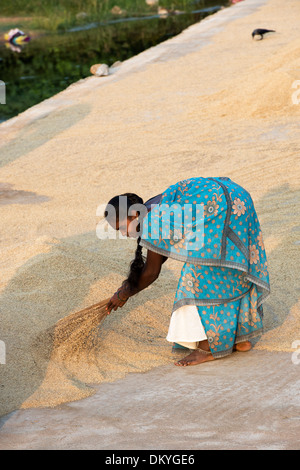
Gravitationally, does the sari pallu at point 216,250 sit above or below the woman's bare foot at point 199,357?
above

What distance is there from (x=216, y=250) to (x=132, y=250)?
1858 millimetres

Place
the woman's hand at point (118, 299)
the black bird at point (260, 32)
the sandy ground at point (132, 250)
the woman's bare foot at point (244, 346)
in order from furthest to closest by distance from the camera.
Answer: the black bird at point (260, 32)
the woman's bare foot at point (244, 346)
the woman's hand at point (118, 299)
the sandy ground at point (132, 250)

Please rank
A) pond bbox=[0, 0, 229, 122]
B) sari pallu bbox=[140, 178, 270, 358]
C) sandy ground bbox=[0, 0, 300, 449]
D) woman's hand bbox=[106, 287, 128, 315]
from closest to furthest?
1. sandy ground bbox=[0, 0, 300, 449]
2. sari pallu bbox=[140, 178, 270, 358]
3. woman's hand bbox=[106, 287, 128, 315]
4. pond bbox=[0, 0, 229, 122]

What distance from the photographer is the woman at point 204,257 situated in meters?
3.03

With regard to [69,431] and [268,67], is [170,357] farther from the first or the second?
[268,67]

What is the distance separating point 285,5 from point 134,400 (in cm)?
1579

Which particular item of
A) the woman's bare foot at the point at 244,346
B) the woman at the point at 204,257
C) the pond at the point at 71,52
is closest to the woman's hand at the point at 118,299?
the woman at the point at 204,257

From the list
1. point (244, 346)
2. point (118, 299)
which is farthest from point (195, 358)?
point (118, 299)

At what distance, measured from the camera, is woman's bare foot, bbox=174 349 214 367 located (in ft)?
10.7

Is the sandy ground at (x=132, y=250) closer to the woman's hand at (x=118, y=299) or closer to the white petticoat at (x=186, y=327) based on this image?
the white petticoat at (x=186, y=327)

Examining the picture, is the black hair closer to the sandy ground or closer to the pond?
the sandy ground

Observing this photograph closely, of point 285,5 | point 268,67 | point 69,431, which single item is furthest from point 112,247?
point 285,5

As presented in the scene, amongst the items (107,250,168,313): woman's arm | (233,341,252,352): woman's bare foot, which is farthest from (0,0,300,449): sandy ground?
(107,250,168,313): woman's arm
